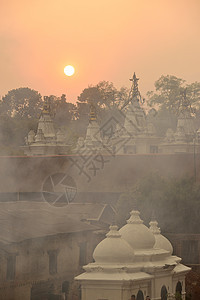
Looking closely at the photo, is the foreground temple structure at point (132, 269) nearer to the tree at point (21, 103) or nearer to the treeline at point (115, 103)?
the tree at point (21, 103)

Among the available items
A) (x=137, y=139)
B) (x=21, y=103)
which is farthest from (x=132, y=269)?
(x=21, y=103)

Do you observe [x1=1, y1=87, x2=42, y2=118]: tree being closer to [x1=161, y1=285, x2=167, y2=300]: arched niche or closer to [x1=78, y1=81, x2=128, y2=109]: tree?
[x1=78, y1=81, x2=128, y2=109]: tree

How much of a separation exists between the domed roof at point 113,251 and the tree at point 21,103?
27.2 m

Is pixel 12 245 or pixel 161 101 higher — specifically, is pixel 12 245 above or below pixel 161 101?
below

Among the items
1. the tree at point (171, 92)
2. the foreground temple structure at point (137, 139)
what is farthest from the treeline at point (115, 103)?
the foreground temple structure at point (137, 139)

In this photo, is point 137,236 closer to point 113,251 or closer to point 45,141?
point 113,251

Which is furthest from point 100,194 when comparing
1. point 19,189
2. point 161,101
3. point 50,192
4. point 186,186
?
point 161,101

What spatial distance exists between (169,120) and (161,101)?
16.1 ft

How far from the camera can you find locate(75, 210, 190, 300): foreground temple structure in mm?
13750

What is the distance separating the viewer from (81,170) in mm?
33062

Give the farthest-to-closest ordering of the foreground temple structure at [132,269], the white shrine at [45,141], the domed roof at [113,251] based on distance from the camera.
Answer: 1. the white shrine at [45,141]
2. the domed roof at [113,251]
3. the foreground temple structure at [132,269]

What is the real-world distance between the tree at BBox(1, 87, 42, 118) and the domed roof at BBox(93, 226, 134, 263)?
89.1ft

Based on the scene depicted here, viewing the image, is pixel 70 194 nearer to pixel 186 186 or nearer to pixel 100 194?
pixel 100 194

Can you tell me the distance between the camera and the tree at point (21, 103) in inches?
1699
